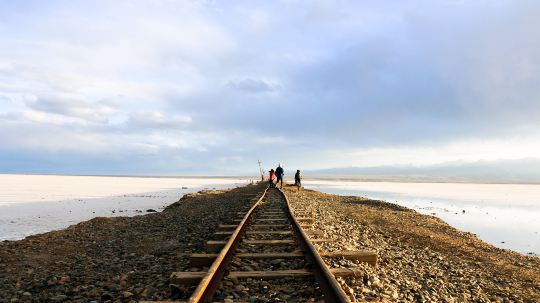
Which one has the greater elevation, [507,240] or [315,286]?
[315,286]

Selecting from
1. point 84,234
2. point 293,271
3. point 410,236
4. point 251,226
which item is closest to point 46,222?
point 84,234

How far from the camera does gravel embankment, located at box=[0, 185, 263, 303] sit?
5.77m

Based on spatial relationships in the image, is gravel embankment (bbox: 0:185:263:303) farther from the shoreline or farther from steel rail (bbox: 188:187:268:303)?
steel rail (bbox: 188:187:268:303)

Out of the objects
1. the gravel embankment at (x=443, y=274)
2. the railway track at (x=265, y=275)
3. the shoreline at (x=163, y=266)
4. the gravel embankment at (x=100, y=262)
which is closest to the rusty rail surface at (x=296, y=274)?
the railway track at (x=265, y=275)

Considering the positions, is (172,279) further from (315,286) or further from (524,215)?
(524,215)

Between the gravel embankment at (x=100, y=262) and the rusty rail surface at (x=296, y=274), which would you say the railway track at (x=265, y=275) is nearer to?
the rusty rail surface at (x=296, y=274)

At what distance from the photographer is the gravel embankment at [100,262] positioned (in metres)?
5.77

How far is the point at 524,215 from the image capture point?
26.9 m

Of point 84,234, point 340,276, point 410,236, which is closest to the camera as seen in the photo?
point 340,276

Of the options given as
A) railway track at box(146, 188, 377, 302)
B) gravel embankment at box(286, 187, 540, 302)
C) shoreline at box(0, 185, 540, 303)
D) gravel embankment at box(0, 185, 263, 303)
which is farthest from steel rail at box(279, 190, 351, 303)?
gravel embankment at box(0, 185, 263, 303)

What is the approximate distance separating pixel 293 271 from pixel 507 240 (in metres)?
14.6

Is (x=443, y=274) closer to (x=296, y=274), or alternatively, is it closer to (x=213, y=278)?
(x=296, y=274)

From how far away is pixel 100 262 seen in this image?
8070 millimetres

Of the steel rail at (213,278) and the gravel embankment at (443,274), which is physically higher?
the steel rail at (213,278)
